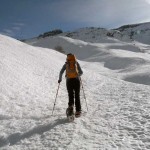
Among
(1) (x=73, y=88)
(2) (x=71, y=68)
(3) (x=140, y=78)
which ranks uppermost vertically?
(2) (x=71, y=68)

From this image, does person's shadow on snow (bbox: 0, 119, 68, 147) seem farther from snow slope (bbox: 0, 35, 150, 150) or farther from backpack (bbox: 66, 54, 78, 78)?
backpack (bbox: 66, 54, 78, 78)

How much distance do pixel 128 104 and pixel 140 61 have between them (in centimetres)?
3181

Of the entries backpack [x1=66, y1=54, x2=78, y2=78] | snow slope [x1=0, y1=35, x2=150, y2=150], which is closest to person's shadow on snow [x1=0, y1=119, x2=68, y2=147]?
snow slope [x1=0, y1=35, x2=150, y2=150]

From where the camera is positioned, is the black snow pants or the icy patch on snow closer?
the black snow pants

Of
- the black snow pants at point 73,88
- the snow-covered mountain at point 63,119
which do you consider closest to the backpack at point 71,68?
the black snow pants at point 73,88

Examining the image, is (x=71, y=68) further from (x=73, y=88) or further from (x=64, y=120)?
(x=64, y=120)

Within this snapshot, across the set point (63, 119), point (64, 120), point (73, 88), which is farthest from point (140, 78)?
point (64, 120)

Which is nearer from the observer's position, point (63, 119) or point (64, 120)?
point (64, 120)

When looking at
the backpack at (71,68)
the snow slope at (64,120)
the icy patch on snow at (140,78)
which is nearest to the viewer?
the snow slope at (64,120)

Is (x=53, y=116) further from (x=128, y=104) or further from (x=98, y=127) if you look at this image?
(x=128, y=104)

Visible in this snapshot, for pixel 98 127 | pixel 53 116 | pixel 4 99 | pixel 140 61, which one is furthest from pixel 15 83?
pixel 140 61

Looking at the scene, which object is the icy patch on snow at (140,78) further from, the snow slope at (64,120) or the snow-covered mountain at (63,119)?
the snow slope at (64,120)

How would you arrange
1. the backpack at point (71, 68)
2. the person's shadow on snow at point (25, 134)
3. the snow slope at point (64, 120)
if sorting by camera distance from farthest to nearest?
1. the backpack at point (71, 68)
2. the person's shadow on snow at point (25, 134)
3. the snow slope at point (64, 120)

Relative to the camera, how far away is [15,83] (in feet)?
55.1
